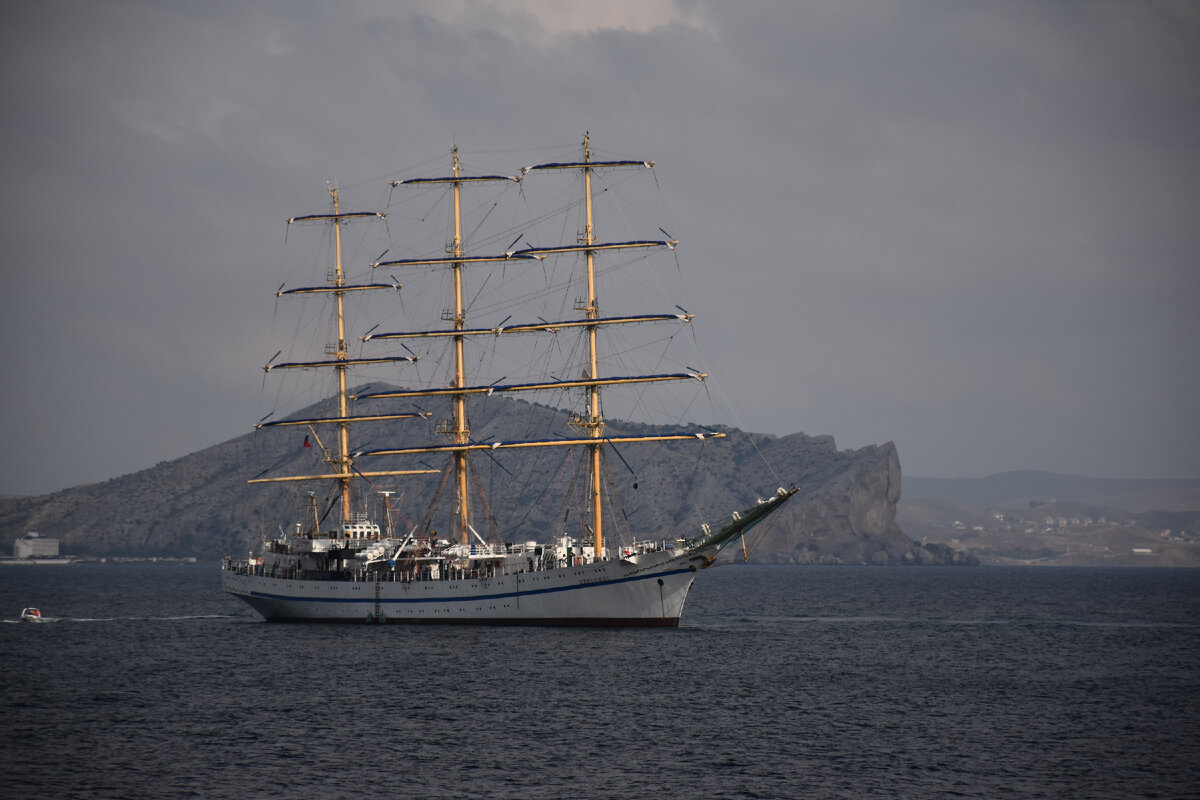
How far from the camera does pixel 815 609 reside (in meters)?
119

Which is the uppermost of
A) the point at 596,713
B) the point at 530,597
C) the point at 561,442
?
the point at 561,442

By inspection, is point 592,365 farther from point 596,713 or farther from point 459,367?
point 596,713

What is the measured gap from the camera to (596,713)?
5178 centimetres

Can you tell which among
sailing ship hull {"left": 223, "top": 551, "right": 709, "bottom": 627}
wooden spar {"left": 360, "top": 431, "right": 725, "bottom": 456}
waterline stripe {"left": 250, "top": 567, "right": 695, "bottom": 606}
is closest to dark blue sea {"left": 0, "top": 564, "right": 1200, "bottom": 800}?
sailing ship hull {"left": 223, "top": 551, "right": 709, "bottom": 627}

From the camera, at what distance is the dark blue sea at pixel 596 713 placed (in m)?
40.7

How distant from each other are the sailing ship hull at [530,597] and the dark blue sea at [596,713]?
158 cm

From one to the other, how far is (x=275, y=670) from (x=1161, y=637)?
61380mm

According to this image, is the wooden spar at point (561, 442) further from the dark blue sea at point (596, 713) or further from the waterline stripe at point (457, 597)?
the dark blue sea at point (596, 713)

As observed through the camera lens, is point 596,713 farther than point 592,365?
No

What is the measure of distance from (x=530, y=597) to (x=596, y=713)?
30103mm

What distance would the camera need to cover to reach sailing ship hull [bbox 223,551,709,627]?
3115 inches

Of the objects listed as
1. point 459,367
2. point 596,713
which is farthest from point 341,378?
point 596,713

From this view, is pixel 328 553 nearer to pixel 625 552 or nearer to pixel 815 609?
pixel 625 552

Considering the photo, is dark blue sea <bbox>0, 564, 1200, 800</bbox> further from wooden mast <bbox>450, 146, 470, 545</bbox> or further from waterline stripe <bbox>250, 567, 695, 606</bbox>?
wooden mast <bbox>450, 146, 470, 545</bbox>
